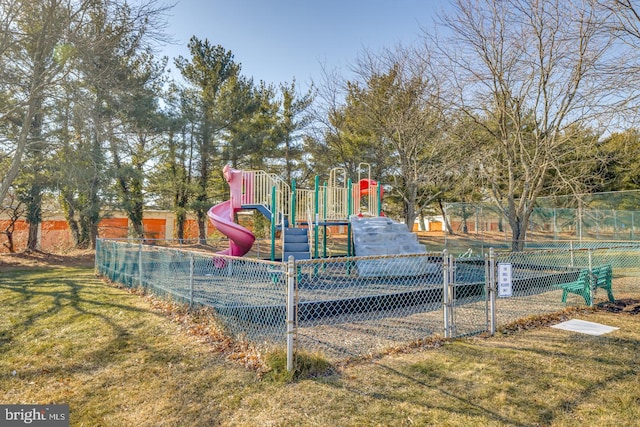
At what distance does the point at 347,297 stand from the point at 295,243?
3.40 meters

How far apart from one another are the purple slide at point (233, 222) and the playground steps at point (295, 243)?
1.42m

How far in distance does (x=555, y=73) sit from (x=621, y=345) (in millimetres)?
7795

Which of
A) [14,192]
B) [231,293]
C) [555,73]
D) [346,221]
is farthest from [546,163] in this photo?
[14,192]

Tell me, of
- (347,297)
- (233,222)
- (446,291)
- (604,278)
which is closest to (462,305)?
(347,297)

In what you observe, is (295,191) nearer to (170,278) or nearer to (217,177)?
(170,278)

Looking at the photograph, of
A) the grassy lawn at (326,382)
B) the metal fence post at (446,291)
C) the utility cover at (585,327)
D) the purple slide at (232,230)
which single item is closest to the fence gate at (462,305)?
the metal fence post at (446,291)

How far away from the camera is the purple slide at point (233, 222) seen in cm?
992

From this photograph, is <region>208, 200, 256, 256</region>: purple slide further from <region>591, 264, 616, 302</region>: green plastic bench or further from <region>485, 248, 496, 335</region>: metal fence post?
<region>591, 264, 616, 302</region>: green plastic bench

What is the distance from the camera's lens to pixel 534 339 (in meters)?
4.61

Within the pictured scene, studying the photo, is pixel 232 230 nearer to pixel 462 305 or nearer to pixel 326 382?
pixel 462 305

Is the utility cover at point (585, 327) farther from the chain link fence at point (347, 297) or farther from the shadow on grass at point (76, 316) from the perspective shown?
the shadow on grass at point (76, 316)

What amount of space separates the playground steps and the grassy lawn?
13.1 feet

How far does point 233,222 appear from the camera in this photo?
1032 centimetres

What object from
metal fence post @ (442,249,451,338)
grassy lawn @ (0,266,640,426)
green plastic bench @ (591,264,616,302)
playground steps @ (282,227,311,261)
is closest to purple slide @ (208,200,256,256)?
playground steps @ (282,227,311,261)
